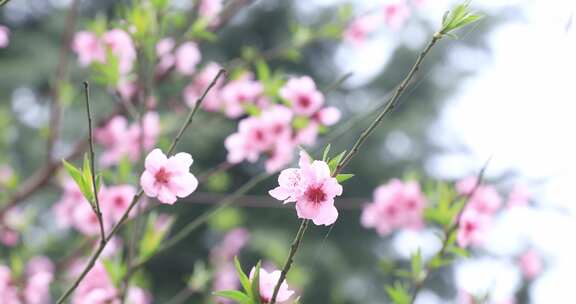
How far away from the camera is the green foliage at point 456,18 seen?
36.9 inches

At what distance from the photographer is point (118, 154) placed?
2.47 meters

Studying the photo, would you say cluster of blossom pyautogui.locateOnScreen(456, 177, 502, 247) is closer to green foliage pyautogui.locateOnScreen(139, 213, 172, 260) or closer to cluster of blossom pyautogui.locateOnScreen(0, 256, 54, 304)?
green foliage pyautogui.locateOnScreen(139, 213, 172, 260)

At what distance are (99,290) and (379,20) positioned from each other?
1.59 meters

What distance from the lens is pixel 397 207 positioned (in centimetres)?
230

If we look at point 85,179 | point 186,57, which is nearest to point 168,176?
point 85,179

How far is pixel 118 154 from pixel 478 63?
24.3 feet

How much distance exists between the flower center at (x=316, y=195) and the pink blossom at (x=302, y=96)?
2.99ft

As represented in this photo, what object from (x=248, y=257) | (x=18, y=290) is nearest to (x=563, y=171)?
(x=18, y=290)

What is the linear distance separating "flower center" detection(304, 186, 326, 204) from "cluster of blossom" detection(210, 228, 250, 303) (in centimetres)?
141

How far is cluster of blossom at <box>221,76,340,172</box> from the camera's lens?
174cm

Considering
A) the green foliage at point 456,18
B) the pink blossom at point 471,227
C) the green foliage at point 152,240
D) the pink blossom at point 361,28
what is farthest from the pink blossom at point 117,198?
the green foliage at point 456,18

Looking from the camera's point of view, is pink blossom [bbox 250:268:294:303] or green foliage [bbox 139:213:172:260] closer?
pink blossom [bbox 250:268:294:303]

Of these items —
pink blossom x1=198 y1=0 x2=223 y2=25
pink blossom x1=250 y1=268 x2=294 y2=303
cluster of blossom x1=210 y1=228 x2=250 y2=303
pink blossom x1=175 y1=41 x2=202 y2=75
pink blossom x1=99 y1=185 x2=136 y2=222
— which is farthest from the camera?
cluster of blossom x1=210 y1=228 x2=250 y2=303

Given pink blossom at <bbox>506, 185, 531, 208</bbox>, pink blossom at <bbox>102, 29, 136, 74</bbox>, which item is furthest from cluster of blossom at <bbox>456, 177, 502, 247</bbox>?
pink blossom at <bbox>102, 29, 136, 74</bbox>
